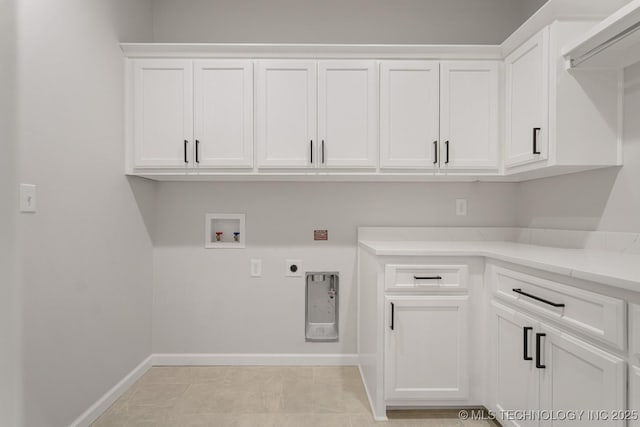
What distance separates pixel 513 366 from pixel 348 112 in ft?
5.73

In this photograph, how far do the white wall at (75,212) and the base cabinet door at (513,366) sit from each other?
2.22 metres

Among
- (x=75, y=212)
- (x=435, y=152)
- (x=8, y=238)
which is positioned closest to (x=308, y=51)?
(x=435, y=152)

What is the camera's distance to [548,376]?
139 centimetres

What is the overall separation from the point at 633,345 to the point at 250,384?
82.4 inches

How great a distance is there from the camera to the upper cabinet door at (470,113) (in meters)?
2.26

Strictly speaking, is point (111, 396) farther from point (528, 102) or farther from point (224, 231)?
point (528, 102)

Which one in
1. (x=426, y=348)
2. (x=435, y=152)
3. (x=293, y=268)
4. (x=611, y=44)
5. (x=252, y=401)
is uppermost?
(x=611, y=44)

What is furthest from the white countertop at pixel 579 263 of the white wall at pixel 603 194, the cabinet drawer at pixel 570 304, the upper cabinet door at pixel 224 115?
the upper cabinet door at pixel 224 115

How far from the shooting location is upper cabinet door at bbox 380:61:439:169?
226 centimetres

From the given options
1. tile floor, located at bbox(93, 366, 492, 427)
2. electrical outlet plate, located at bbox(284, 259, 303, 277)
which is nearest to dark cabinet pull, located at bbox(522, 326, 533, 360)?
tile floor, located at bbox(93, 366, 492, 427)

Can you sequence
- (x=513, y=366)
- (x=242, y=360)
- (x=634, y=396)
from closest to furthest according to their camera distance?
(x=634, y=396) → (x=513, y=366) → (x=242, y=360)

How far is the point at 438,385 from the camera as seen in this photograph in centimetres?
190

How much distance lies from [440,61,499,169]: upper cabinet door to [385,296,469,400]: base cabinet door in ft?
3.22

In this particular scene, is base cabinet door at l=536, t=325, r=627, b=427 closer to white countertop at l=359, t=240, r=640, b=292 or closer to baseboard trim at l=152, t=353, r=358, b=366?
white countertop at l=359, t=240, r=640, b=292
